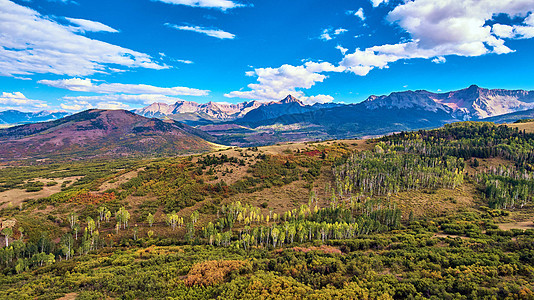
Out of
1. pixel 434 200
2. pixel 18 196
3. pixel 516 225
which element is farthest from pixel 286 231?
pixel 18 196

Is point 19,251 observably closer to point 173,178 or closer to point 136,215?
point 136,215

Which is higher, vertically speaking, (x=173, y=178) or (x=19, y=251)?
(x=173, y=178)

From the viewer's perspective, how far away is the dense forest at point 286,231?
43125 millimetres

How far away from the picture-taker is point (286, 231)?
266 ft

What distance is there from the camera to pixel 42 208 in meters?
94.6

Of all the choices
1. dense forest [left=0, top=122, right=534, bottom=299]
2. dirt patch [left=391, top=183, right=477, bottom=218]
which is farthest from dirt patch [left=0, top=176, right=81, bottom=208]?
dirt patch [left=391, top=183, right=477, bottom=218]

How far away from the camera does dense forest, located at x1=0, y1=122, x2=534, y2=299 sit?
43125 millimetres

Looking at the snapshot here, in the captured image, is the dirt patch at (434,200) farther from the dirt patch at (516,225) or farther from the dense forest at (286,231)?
the dirt patch at (516,225)

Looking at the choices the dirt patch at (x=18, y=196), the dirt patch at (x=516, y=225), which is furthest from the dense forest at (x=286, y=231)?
the dirt patch at (x=18, y=196)

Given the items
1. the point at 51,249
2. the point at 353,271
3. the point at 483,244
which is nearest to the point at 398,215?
the point at 483,244

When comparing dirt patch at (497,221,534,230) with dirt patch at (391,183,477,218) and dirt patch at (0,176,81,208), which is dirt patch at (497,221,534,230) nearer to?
dirt patch at (391,183,477,218)

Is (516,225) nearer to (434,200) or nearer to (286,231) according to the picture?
(434,200)

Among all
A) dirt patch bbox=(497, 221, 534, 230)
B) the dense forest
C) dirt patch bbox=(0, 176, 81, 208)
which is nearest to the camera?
the dense forest

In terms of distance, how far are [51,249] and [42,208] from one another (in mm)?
33843
